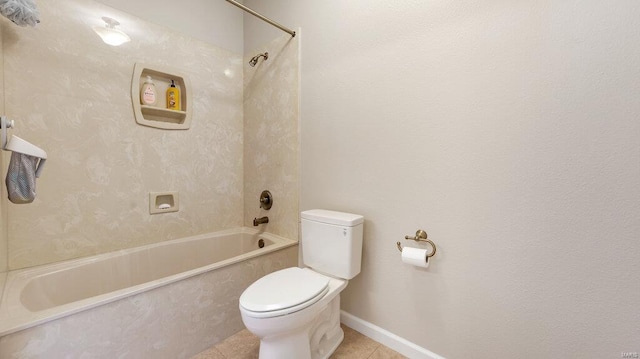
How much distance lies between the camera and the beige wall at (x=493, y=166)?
89 centimetres

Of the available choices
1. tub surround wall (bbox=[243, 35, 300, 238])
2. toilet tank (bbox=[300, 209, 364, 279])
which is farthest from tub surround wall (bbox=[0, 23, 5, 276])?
toilet tank (bbox=[300, 209, 364, 279])

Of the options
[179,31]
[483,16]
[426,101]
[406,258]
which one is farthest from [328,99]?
[179,31]

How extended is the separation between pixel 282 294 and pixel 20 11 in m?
1.68

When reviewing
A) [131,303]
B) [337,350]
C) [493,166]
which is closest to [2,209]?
[131,303]

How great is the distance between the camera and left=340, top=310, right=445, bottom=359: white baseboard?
4.41 feet

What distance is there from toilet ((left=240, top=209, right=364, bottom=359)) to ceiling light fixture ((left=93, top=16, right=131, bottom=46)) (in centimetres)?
160

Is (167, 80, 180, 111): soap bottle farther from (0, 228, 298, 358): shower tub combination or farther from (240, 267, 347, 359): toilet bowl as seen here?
(240, 267, 347, 359): toilet bowl

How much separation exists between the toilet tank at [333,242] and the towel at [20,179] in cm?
119

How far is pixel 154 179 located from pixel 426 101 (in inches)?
71.6

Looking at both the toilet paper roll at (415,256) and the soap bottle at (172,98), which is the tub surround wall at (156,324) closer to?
the toilet paper roll at (415,256)

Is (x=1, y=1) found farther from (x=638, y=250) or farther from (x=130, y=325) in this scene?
(x=638, y=250)

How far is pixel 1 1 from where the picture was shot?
1.09 metres

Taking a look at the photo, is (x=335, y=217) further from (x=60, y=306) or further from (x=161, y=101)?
(x=161, y=101)

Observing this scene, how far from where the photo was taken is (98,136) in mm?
1571
